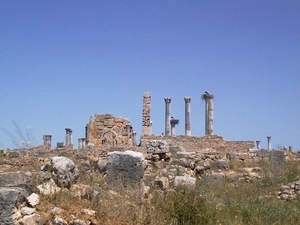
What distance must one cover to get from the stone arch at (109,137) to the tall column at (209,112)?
12491mm

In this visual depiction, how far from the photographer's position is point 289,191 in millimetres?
10633

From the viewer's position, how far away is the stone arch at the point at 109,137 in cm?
2462

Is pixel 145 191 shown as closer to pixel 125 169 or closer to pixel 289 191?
pixel 125 169

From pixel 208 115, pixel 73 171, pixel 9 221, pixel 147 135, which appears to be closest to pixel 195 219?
pixel 73 171

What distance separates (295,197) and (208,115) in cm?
2589

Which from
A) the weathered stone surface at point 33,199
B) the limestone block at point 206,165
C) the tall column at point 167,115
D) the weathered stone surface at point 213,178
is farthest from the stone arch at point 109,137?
the weathered stone surface at point 33,199

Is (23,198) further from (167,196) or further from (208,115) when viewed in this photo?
(208,115)

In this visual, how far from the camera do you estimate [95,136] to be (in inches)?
998

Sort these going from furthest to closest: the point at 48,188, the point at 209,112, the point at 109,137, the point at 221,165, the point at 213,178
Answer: the point at 209,112, the point at 109,137, the point at 221,165, the point at 213,178, the point at 48,188

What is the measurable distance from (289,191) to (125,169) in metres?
4.66

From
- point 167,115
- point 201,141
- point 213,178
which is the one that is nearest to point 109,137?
point 201,141

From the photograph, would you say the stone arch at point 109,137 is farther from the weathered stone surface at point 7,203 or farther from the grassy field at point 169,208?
the weathered stone surface at point 7,203

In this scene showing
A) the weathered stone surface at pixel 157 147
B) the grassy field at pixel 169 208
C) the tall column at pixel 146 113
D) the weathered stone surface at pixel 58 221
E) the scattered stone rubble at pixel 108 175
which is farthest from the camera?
the tall column at pixel 146 113

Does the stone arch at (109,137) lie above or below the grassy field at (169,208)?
above
